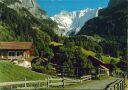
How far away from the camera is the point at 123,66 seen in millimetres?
170875

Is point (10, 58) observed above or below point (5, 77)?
above

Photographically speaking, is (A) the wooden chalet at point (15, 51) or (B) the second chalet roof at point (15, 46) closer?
(B) the second chalet roof at point (15, 46)

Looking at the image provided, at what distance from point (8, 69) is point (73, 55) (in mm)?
48433

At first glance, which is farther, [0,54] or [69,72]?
[0,54]

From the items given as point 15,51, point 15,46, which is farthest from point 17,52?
point 15,46

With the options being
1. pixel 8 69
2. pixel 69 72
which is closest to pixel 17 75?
pixel 8 69

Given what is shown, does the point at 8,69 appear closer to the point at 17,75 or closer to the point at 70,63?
the point at 17,75

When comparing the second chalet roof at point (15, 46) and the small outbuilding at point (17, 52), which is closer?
the second chalet roof at point (15, 46)

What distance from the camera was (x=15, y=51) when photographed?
369 ft

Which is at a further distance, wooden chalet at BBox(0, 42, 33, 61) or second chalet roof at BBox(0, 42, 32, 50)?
wooden chalet at BBox(0, 42, 33, 61)

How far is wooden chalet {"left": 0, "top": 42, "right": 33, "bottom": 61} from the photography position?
11138 cm

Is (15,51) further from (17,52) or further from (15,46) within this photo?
(15,46)

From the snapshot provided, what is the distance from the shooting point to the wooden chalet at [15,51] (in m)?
111

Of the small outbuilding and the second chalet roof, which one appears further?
the small outbuilding
